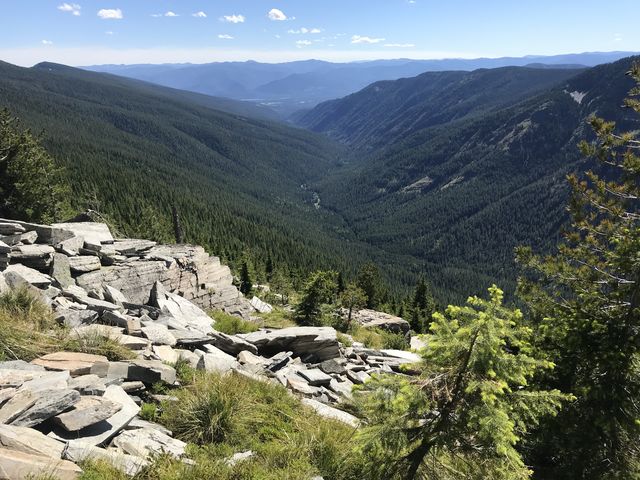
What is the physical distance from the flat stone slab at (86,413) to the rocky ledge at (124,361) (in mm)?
18

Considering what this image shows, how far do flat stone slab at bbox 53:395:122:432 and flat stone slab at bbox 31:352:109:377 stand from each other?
1731 millimetres

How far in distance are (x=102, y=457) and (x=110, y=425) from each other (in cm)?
107

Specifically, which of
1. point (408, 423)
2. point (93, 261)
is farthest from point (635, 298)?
point (93, 261)

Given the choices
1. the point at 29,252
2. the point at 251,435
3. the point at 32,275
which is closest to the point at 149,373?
the point at 251,435

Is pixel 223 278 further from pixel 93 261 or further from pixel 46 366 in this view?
pixel 46 366

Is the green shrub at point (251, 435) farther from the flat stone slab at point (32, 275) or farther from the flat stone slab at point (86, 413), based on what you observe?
the flat stone slab at point (32, 275)

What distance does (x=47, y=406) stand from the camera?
298 inches

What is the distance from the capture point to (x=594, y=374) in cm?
1119

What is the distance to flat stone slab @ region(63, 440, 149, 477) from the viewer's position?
7036 mm

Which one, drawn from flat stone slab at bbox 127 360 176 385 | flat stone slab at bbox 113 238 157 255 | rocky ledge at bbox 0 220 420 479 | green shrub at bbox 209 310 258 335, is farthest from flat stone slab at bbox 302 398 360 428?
flat stone slab at bbox 113 238 157 255

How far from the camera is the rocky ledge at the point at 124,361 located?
293 inches

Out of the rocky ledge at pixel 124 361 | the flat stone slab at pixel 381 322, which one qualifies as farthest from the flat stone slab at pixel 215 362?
the flat stone slab at pixel 381 322

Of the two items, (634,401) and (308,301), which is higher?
(634,401)

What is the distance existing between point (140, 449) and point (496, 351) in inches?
273
